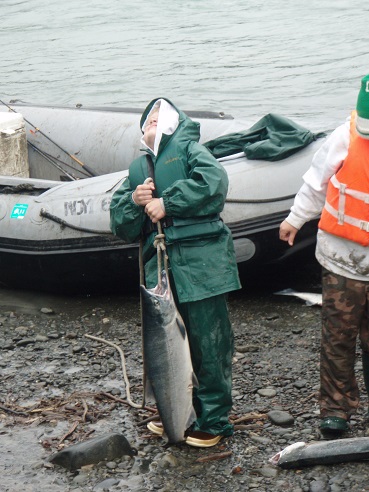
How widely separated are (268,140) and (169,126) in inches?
103

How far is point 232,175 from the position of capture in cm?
688

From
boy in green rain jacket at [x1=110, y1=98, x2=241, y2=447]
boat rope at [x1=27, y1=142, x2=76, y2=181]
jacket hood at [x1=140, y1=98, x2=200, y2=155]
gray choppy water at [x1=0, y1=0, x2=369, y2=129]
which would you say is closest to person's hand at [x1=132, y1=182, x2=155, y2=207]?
boy in green rain jacket at [x1=110, y1=98, x2=241, y2=447]

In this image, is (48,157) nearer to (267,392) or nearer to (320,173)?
(267,392)

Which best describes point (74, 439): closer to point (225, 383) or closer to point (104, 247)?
point (225, 383)

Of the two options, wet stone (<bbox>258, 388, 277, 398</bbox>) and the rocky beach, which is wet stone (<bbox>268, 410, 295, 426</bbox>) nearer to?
the rocky beach

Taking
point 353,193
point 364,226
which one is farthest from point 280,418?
point 353,193

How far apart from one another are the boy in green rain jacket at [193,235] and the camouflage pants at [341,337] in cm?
48

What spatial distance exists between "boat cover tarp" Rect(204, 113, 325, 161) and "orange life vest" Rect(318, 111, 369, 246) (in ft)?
8.42

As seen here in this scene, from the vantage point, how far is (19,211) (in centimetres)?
748

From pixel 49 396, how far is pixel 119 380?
463 millimetres

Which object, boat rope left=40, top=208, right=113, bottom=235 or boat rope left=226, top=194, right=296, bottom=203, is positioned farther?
boat rope left=40, top=208, right=113, bottom=235

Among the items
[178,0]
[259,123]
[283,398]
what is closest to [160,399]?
[283,398]

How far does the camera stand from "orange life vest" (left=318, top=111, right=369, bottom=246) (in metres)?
4.32

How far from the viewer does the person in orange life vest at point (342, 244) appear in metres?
4.34
